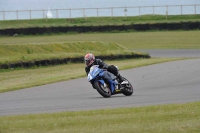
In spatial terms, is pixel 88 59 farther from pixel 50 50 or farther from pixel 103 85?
pixel 50 50

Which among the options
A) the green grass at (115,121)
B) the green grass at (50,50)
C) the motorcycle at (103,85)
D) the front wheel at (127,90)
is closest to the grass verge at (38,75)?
the green grass at (50,50)

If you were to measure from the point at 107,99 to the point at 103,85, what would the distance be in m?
0.53

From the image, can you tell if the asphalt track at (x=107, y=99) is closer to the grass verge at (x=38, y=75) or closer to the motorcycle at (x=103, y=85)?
the motorcycle at (x=103, y=85)

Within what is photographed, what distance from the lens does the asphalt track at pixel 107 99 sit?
1295 cm

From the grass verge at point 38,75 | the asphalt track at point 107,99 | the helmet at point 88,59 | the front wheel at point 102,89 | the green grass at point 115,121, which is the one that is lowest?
the grass verge at point 38,75

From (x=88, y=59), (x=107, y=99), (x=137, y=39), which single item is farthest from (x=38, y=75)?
(x=137, y=39)

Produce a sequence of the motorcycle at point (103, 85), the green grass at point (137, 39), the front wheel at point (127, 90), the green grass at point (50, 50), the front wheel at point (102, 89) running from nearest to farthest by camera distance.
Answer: the motorcycle at point (103, 85) → the front wheel at point (102, 89) → the front wheel at point (127, 90) → the green grass at point (50, 50) → the green grass at point (137, 39)

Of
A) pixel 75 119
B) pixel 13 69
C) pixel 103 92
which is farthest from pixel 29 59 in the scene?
pixel 75 119

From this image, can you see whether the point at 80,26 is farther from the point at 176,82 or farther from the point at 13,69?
the point at 176,82

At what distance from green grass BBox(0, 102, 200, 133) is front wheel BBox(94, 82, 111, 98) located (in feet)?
10.7

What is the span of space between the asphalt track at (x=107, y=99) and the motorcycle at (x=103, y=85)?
180 mm

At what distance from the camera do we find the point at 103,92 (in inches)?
576

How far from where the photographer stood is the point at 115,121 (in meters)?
9.79

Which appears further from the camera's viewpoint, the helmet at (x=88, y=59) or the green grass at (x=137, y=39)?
the green grass at (x=137, y=39)
